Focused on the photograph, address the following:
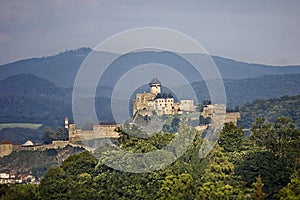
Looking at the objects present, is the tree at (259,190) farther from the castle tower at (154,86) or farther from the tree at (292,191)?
the castle tower at (154,86)

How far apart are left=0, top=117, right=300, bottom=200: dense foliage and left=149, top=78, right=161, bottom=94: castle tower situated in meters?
27.8

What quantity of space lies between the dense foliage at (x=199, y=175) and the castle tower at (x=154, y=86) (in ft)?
91.2

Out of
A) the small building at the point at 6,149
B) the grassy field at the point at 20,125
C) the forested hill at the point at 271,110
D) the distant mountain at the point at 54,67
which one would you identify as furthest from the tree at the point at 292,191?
the distant mountain at the point at 54,67

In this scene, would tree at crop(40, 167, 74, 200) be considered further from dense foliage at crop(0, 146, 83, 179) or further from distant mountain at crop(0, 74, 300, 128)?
distant mountain at crop(0, 74, 300, 128)

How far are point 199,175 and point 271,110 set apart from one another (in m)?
45.3

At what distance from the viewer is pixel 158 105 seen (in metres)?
55.6

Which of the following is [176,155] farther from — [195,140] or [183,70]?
[183,70]

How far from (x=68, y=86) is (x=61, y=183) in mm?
115813

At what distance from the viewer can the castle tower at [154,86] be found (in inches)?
2338

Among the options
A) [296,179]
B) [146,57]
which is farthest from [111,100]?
[296,179]

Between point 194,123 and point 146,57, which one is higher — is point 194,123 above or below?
below

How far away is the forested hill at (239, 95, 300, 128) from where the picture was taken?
220 ft

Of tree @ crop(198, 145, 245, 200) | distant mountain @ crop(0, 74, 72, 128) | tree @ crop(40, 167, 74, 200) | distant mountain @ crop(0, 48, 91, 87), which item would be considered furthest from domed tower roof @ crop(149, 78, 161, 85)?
distant mountain @ crop(0, 48, 91, 87)

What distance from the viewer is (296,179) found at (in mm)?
22984
